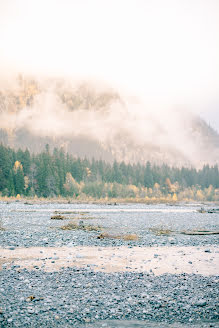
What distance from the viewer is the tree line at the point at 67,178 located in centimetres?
7919

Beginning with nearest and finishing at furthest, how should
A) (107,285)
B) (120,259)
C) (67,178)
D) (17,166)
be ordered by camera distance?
(107,285) → (120,259) → (17,166) → (67,178)

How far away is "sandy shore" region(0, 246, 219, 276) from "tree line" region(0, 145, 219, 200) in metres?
65.1

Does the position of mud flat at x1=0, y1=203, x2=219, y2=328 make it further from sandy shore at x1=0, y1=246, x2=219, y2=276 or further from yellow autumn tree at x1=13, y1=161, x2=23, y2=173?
yellow autumn tree at x1=13, y1=161, x2=23, y2=173

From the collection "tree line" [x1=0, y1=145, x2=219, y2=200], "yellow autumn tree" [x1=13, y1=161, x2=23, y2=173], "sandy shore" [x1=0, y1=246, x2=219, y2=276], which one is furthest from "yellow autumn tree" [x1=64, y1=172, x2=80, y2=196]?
"sandy shore" [x1=0, y1=246, x2=219, y2=276]

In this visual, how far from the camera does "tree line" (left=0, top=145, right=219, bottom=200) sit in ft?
260

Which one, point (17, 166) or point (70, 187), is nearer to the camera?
point (17, 166)

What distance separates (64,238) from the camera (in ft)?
54.2

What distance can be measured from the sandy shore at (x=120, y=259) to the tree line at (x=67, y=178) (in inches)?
2564

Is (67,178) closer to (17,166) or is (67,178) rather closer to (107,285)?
(17,166)

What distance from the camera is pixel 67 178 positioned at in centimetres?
9144

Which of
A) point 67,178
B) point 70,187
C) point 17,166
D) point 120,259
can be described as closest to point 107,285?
point 120,259

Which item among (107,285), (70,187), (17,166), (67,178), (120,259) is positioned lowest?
(70,187)

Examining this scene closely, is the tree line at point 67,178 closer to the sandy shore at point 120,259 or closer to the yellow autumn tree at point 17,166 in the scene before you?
the yellow autumn tree at point 17,166

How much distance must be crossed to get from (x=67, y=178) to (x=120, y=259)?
80.4 metres
